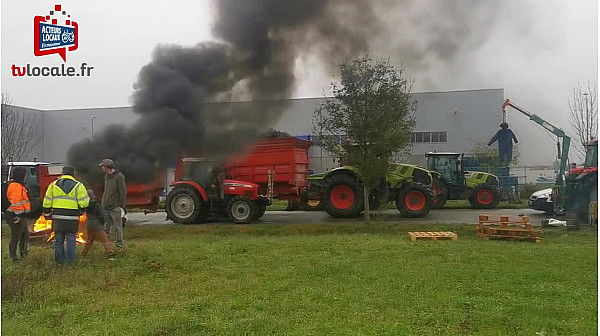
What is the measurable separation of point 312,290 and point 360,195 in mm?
8823

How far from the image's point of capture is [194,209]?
1345cm

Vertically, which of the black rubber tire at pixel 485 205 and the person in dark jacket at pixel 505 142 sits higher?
the person in dark jacket at pixel 505 142

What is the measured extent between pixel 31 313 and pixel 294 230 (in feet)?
24.2

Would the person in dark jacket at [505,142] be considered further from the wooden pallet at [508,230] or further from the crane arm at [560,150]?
the wooden pallet at [508,230]

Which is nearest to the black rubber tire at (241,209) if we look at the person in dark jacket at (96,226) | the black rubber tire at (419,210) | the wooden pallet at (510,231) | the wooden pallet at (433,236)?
the black rubber tire at (419,210)

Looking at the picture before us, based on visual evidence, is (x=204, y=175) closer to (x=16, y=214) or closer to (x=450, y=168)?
(x=16, y=214)

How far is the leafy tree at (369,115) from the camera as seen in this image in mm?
11359

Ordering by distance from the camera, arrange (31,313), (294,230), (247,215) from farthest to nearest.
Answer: (247,215) < (294,230) < (31,313)

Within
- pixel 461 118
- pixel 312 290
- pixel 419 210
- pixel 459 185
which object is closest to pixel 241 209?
pixel 419 210

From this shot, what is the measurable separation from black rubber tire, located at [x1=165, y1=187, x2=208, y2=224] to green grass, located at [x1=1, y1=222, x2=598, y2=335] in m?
4.24

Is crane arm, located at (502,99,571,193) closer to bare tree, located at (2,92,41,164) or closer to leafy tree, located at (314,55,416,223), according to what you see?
leafy tree, located at (314,55,416,223)

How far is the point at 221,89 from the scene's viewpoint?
1433cm

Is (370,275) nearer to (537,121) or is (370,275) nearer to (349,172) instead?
(349,172)

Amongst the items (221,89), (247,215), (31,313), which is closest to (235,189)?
(247,215)
